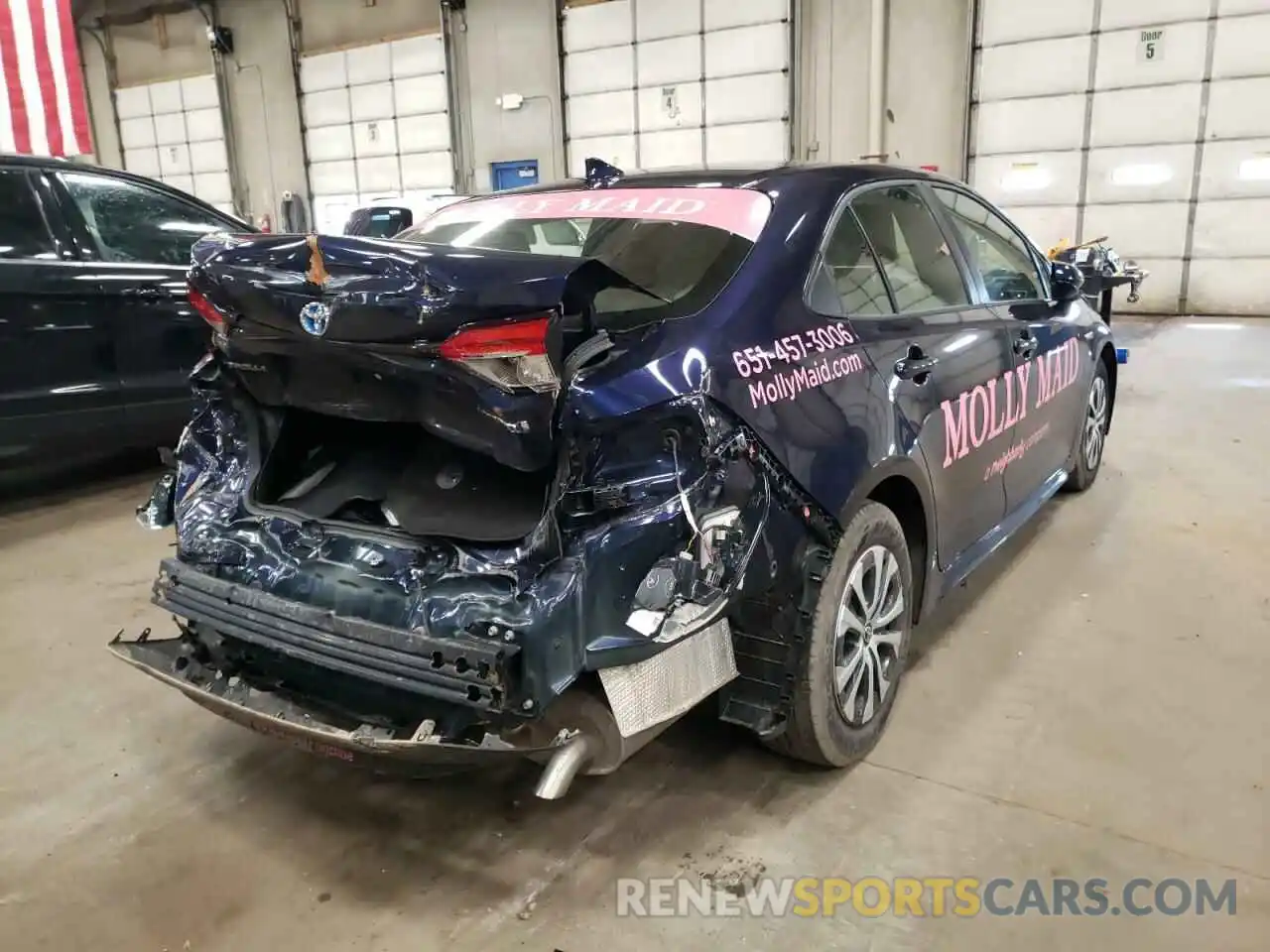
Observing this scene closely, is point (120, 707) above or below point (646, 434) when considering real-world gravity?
below

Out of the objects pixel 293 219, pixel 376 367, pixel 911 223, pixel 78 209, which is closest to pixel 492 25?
pixel 293 219

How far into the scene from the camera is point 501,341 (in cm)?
174

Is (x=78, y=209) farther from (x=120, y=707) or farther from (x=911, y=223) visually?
(x=911, y=223)

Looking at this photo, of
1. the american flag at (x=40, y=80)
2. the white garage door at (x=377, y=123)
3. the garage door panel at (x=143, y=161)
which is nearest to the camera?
the american flag at (x=40, y=80)

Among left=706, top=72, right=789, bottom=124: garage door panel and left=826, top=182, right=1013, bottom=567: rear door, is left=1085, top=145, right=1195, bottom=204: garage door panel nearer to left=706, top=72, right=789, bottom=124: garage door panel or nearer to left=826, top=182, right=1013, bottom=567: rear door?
left=706, top=72, right=789, bottom=124: garage door panel

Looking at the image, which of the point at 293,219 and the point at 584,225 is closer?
the point at 584,225

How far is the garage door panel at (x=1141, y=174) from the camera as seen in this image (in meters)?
10.5

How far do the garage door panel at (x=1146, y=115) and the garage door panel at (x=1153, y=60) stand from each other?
0.32ft

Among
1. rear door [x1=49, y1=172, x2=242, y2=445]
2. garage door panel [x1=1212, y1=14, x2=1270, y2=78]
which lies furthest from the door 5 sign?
rear door [x1=49, y1=172, x2=242, y2=445]

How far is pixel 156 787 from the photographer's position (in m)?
2.44

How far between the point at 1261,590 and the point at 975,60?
9.41 m

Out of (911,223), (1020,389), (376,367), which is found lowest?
(1020,389)

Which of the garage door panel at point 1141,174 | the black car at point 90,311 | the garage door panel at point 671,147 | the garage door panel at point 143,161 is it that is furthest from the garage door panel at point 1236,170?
the garage door panel at point 143,161

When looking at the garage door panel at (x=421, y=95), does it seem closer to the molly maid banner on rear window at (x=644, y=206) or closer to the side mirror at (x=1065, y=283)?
the side mirror at (x=1065, y=283)
